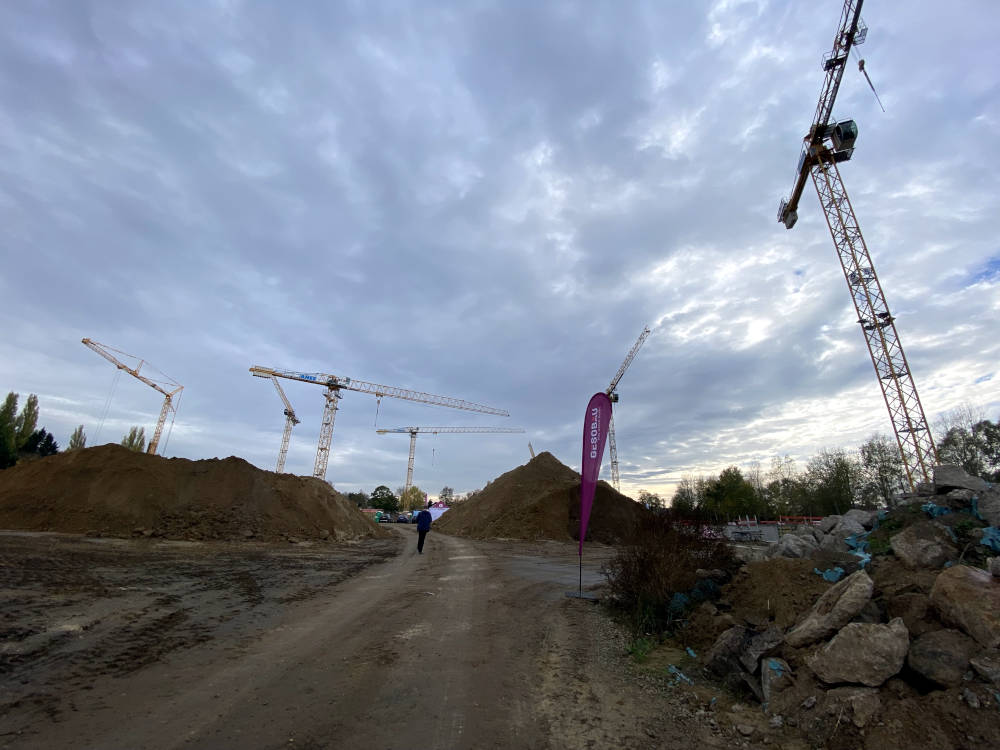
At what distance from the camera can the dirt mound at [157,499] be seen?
20.5m

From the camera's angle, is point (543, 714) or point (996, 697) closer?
point (996, 697)

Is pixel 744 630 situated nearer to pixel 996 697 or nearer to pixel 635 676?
pixel 635 676

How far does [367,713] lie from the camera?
4.10 metres

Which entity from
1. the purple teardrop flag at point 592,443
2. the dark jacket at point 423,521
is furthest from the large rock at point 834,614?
the dark jacket at point 423,521

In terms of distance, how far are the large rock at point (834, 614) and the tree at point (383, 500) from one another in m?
93.9

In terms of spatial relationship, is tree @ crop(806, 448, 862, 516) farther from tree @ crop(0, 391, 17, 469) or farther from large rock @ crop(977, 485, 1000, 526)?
tree @ crop(0, 391, 17, 469)

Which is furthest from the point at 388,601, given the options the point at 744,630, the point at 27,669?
the point at 744,630

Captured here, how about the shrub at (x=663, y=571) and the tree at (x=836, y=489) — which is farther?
the tree at (x=836, y=489)

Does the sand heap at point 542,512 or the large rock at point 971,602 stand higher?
the sand heap at point 542,512

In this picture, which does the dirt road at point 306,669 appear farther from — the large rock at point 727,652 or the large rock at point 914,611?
the large rock at point 914,611

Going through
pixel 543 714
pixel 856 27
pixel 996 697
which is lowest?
pixel 543 714

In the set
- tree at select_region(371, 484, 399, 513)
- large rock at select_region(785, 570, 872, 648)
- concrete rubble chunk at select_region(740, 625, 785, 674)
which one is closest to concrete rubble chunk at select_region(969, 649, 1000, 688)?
large rock at select_region(785, 570, 872, 648)

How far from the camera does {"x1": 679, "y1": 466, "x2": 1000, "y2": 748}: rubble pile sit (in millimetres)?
3543

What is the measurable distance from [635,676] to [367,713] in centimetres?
313
